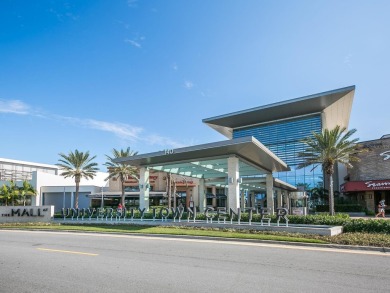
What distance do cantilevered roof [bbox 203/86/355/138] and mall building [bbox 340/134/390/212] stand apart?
31.4 feet

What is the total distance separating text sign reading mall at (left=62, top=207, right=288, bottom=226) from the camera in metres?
19.6

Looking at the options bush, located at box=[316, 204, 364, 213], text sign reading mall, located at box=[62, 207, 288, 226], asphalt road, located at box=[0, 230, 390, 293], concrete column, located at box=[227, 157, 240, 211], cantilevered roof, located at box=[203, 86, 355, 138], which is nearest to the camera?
asphalt road, located at box=[0, 230, 390, 293]

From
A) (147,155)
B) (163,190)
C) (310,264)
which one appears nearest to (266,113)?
(163,190)

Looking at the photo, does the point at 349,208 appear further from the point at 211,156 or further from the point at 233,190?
the point at 211,156

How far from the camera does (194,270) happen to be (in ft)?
27.3

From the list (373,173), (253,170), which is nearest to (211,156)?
(253,170)

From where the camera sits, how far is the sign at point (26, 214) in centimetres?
3034

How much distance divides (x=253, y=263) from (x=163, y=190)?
2112 inches

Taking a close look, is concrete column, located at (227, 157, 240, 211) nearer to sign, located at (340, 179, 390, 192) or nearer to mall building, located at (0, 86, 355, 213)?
mall building, located at (0, 86, 355, 213)

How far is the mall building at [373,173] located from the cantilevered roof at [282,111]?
31.4ft

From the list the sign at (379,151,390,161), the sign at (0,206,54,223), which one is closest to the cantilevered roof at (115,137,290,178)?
the sign at (0,206,54,223)

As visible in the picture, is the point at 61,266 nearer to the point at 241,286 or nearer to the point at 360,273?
the point at 241,286

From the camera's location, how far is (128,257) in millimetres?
10414

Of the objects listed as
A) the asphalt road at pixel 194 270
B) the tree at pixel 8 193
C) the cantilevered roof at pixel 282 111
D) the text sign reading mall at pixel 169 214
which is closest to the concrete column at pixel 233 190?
the text sign reading mall at pixel 169 214
